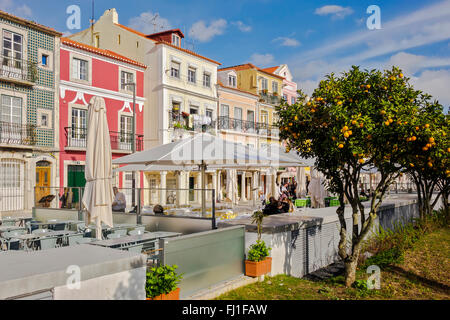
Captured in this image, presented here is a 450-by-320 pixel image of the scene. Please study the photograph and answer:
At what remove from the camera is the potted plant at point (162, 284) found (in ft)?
17.5

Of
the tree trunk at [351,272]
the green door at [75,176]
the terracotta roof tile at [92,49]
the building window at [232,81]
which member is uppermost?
the building window at [232,81]

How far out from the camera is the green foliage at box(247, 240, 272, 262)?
750cm

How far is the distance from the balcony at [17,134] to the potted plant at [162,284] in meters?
18.3

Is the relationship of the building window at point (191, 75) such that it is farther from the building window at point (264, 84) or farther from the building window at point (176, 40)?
the building window at point (264, 84)

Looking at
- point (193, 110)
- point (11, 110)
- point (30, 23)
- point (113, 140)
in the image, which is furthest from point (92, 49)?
point (193, 110)

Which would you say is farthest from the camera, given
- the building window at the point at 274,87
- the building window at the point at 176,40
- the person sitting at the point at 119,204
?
the building window at the point at 274,87

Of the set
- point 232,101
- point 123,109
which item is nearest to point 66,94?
point 123,109

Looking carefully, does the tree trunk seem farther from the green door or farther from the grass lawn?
the green door

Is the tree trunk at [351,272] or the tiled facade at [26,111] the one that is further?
the tiled facade at [26,111]

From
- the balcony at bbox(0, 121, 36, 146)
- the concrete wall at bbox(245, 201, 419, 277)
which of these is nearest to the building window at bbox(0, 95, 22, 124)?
the balcony at bbox(0, 121, 36, 146)

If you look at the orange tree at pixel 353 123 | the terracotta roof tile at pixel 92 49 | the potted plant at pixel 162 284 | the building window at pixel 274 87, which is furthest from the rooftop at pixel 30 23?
the building window at pixel 274 87

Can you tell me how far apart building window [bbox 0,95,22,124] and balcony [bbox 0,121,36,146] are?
0.98 ft
